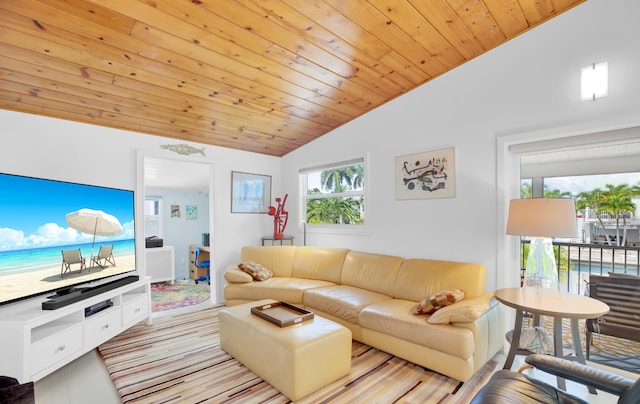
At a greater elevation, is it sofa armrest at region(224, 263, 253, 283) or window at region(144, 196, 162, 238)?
window at region(144, 196, 162, 238)

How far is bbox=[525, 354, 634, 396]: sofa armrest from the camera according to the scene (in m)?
1.29

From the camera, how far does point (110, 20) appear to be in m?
1.95

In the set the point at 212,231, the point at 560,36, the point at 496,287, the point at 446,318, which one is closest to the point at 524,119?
the point at 560,36

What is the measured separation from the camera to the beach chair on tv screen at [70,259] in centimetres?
249

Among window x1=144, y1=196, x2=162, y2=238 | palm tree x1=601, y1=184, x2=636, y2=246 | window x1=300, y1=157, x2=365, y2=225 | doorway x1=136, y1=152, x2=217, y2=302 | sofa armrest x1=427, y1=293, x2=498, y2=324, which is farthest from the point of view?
window x1=144, y1=196, x2=162, y2=238

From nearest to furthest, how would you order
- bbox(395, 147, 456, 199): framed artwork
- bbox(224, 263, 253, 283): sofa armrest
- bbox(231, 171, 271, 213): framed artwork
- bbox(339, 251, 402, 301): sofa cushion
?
1. bbox(395, 147, 456, 199): framed artwork
2. bbox(339, 251, 402, 301): sofa cushion
3. bbox(224, 263, 253, 283): sofa armrest
4. bbox(231, 171, 271, 213): framed artwork

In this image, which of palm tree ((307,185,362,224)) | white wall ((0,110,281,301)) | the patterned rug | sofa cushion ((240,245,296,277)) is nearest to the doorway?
the patterned rug

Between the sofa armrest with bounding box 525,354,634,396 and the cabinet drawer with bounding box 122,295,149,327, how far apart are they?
3230mm

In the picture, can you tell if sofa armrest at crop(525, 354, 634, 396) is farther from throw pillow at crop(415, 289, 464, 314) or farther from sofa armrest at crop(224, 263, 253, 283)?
sofa armrest at crop(224, 263, 253, 283)

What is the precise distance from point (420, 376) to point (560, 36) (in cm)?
288

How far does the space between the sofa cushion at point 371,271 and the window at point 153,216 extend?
4388mm

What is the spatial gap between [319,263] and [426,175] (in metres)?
1.70

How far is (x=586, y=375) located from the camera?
1380 millimetres

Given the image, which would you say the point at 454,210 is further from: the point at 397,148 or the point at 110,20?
the point at 110,20
